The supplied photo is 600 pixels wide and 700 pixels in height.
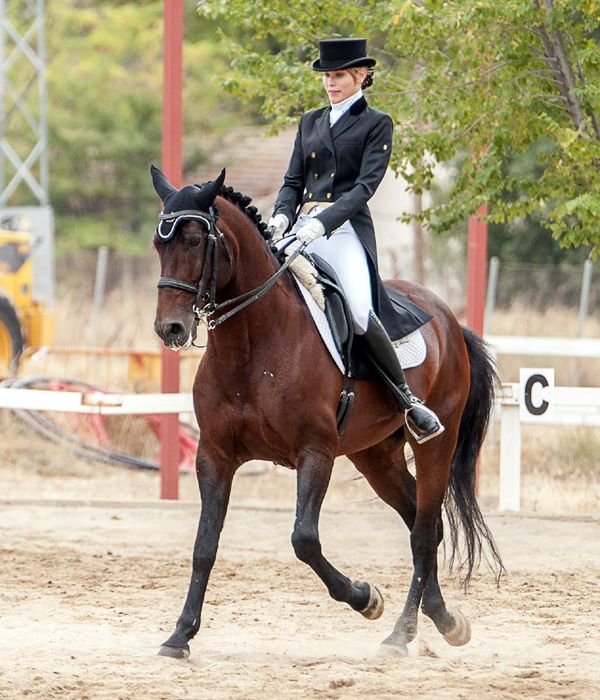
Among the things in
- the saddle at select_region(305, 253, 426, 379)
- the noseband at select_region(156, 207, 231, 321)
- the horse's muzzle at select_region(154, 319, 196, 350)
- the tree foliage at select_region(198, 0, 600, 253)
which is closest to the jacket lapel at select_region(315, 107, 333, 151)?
the saddle at select_region(305, 253, 426, 379)

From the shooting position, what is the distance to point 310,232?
19.6 ft

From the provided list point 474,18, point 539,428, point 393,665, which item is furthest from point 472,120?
point 539,428

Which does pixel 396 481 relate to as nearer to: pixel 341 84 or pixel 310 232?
pixel 310 232

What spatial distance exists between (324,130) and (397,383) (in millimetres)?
1308

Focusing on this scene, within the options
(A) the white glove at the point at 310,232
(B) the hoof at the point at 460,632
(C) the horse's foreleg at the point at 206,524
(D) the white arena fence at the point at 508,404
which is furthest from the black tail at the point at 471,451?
(D) the white arena fence at the point at 508,404

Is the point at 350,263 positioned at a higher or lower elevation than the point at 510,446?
higher

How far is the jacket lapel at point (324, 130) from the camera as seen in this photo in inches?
253

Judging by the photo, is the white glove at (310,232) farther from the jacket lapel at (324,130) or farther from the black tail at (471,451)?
the black tail at (471,451)

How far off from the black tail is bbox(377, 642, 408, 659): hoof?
3.20 feet

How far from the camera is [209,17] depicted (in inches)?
396

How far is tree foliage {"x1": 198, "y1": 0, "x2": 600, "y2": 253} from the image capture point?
28.9 feet

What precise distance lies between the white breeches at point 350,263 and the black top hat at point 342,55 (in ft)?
2.37

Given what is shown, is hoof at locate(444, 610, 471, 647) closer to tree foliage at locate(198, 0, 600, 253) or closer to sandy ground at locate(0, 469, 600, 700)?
sandy ground at locate(0, 469, 600, 700)

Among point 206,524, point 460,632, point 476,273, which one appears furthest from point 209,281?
point 476,273
